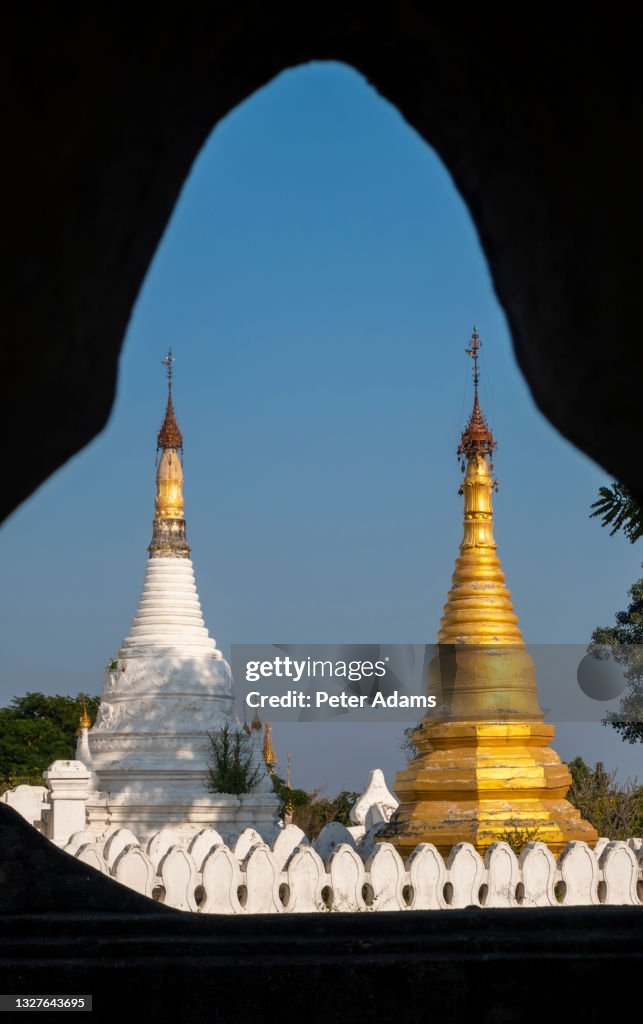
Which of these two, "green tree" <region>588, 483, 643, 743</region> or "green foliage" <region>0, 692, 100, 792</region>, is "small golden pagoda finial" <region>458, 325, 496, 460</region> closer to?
"green tree" <region>588, 483, 643, 743</region>

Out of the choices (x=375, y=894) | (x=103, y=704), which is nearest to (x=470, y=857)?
(x=375, y=894)

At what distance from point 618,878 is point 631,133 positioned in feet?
52.0

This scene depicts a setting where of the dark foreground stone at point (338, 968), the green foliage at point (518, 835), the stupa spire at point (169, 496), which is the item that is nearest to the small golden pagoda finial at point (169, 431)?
the stupa spire at point (169, 496)

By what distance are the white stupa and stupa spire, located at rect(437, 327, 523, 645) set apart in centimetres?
481

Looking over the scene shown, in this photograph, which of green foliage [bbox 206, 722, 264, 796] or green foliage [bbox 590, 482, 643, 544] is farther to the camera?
green foliage [bbox 206, 722, 264, 796]

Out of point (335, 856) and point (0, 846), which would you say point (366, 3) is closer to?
point (0, 846)

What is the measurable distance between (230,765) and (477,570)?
6.12 meters

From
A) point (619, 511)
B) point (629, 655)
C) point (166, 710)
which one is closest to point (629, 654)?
point (629, 655)

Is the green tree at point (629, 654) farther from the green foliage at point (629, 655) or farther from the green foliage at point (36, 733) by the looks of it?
the green foliage at point (36, 733)

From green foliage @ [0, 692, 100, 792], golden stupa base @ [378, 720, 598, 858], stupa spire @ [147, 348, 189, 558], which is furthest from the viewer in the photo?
green foliage @ [0, 692, 100, 792]

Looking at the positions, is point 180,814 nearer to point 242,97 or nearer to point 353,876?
point 353,876

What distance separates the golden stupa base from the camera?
21516 millimetres

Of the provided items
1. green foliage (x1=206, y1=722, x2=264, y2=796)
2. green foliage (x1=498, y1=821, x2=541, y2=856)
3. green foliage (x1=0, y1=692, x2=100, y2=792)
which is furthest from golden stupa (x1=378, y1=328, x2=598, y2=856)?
green foliage (x1=0, y1=692, x2=100, y2=792)

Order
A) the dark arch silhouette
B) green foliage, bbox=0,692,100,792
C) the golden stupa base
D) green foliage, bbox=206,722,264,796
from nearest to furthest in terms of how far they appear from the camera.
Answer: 1. the dark arch silhouette
2. the golden stupa base
3. green foliage, bbox=206,722,264,796
4. green foliage, bbox=0,692,100,792
